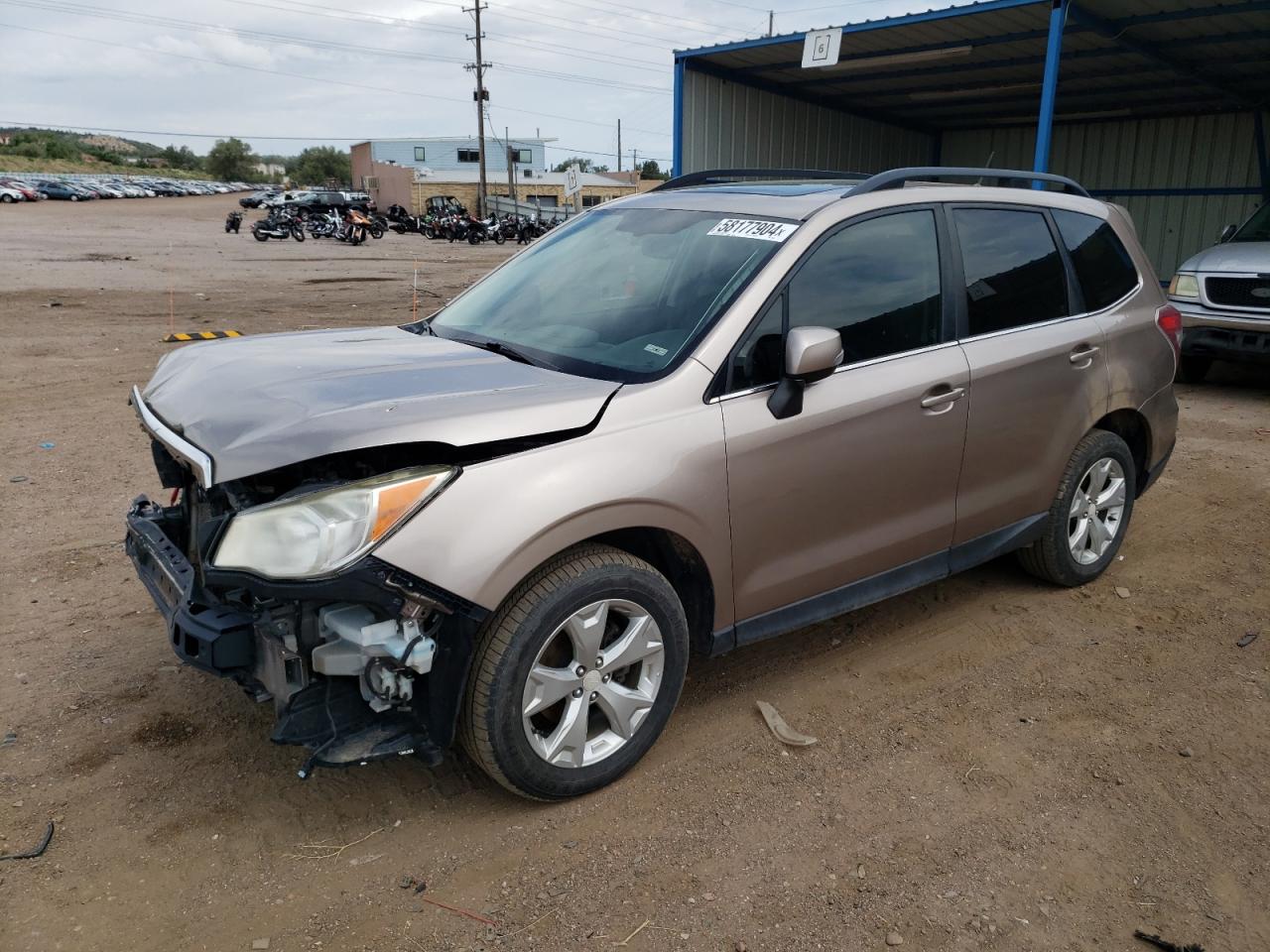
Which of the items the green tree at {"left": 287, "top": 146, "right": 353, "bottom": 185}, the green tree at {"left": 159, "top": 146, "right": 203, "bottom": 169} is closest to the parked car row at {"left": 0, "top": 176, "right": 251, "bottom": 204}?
the green tree at {"left": 287, "top": 146, "right": 353, "bottom": 185}

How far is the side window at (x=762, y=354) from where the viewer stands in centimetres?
312

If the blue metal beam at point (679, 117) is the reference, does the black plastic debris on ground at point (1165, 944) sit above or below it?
below

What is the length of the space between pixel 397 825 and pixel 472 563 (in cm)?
92

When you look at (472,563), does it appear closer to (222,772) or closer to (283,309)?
(222,772)

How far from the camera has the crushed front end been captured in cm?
246

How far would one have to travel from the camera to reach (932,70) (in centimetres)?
1452

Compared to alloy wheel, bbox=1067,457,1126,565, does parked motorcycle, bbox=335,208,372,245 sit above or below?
above

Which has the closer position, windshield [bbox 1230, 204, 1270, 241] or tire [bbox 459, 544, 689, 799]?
tire [bbox 459, 544, 689, 799]

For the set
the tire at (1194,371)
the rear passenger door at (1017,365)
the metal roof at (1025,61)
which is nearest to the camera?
the rear passenger door at (1017,365)

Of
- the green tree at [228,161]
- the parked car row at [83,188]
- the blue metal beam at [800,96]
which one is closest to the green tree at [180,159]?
the green tree at [228,161]

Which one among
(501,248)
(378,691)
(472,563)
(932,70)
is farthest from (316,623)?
(501,248)

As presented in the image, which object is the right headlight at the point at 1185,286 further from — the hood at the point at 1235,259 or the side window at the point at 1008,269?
the side window at the point at 1008,269

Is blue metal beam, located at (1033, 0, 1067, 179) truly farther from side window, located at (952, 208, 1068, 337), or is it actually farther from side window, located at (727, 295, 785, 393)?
side window, located at (727, 295, 785, 393)

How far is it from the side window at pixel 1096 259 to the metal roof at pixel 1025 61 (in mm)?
7590
